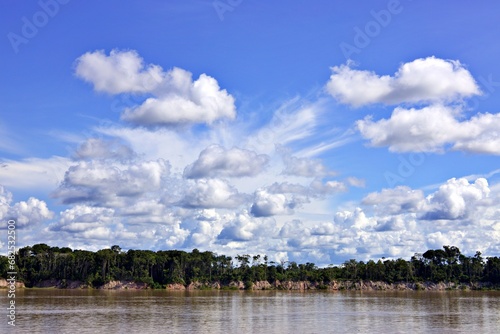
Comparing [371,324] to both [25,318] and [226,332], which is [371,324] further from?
[25,318]

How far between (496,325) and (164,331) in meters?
44.7

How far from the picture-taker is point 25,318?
7850 centimetres

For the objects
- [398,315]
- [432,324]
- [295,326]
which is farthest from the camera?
[398,315]

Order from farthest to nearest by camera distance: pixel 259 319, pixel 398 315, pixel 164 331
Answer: pixel 398 315 → pixel 259 319 → pixel 164 331

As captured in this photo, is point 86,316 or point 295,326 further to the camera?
point 86,316

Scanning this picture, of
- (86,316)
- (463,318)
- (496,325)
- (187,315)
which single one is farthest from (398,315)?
(86,316)

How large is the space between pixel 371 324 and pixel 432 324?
880cm

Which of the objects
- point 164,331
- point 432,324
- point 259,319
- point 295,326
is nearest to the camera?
point 164,331

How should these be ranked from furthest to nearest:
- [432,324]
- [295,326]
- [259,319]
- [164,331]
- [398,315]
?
[398,315] < [259,319] < [432,324] < [295,326] < [164,331]

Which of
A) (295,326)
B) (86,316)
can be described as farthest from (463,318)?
(86,316)

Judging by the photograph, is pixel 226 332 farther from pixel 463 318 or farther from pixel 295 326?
pixel 463 318

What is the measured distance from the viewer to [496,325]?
75.9 metres

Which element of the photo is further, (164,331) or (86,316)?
(86,316)

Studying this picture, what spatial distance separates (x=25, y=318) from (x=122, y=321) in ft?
46.3
